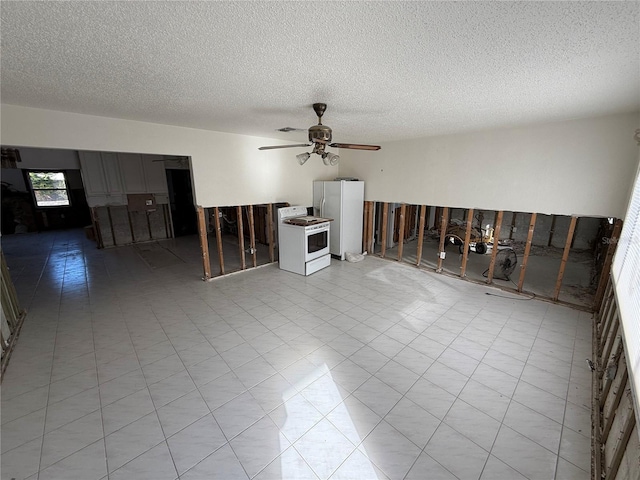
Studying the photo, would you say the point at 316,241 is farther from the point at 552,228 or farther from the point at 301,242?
the point at 552,228

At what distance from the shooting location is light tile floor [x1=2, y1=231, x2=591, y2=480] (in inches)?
67.0

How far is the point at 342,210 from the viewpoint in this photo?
562 centimetres

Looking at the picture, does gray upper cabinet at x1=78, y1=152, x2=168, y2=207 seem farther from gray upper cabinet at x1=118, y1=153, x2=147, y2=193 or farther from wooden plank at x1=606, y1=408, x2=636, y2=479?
wooden plank at x1=606, y1=408, x2=636, y2=479

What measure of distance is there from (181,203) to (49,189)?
513 cm

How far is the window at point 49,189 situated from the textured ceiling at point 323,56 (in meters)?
9.29

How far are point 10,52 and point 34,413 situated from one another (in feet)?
8.68

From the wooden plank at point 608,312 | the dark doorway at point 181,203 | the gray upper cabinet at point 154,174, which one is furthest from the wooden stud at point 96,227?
the wooden plank at point 608,312

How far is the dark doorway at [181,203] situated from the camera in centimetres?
859

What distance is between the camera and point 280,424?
1.96 m

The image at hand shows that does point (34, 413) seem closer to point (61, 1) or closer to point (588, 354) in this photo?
point (61, 1)

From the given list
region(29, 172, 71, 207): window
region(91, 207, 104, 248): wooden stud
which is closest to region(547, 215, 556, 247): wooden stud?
region(91, 207, 104, 248): wooden stud

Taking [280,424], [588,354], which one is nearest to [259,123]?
[280,424]

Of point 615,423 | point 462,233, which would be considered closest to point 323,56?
point 615,423

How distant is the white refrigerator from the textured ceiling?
2.69m
